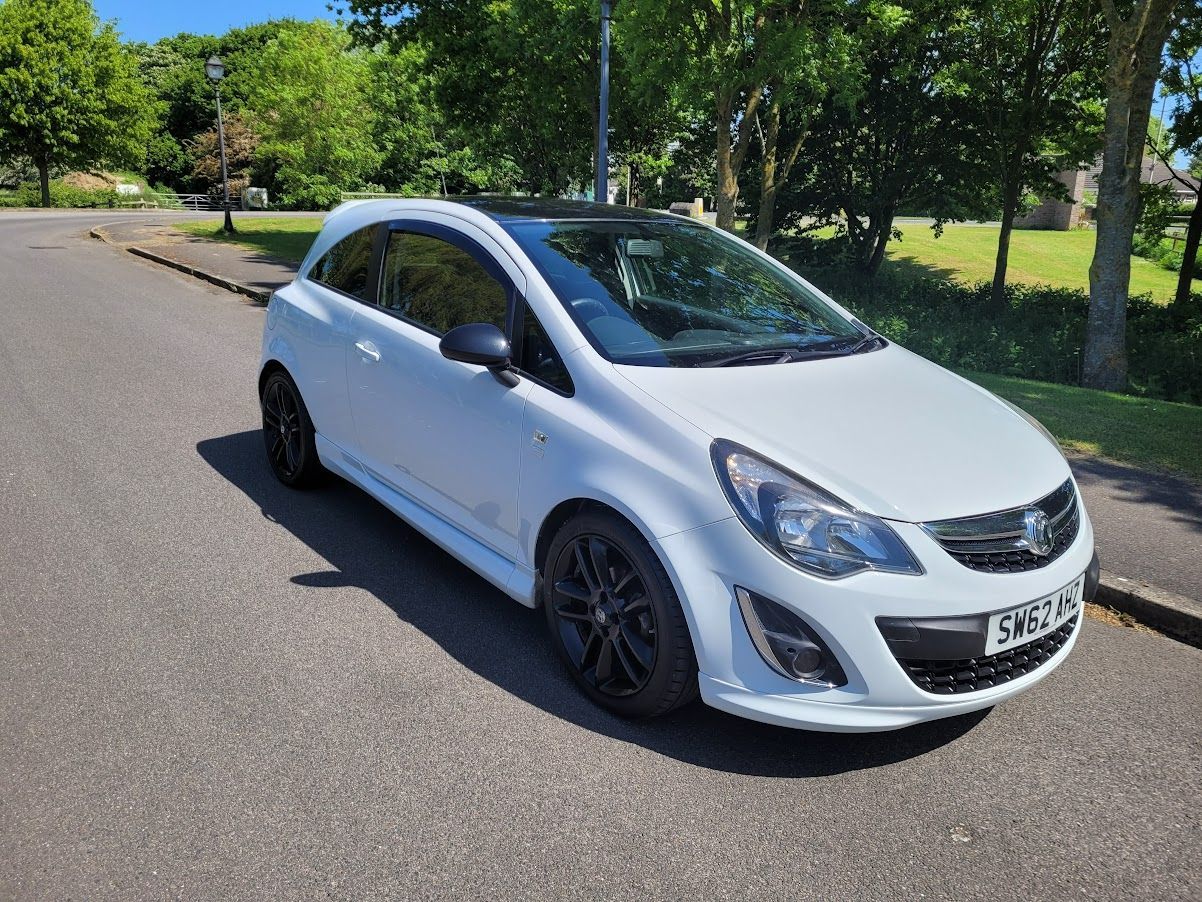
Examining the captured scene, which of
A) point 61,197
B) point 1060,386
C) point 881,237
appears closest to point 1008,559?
point 1060,386

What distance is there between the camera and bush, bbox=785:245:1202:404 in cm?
1343

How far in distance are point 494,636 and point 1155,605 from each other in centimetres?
289

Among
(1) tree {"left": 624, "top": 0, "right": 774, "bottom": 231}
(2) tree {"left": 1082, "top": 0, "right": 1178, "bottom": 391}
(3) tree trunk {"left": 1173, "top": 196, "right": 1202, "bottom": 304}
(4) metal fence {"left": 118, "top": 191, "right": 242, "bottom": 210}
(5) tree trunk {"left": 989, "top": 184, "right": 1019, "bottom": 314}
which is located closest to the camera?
(2) tree {"left": 1082, "top": 0, "right": 1178, "bottom": 391}

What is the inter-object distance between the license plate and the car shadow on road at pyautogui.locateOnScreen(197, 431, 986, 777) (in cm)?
50

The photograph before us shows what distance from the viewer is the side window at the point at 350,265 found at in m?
4.80

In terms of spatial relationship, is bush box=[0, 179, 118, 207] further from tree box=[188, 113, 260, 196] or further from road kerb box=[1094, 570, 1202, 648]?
road kerb box=[1094, 570, 1202, 648]

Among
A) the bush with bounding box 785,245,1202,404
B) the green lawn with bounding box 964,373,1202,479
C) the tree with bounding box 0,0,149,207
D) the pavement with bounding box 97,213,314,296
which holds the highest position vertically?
the tree with bounding box 0,0,149,207

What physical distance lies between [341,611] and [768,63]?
37.9 ft

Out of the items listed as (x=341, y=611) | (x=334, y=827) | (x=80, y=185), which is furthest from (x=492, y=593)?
(x=80, y=185)

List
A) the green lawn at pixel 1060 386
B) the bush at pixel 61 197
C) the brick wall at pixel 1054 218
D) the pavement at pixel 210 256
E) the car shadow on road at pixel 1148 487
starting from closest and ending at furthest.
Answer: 1. the car shadow on road at pixel 1148 487
2. the green lawn at pixel 1060 386
3. the pavement at pixel 210 256
4. the bush at pixel 61 197
5. the brick wall at pixel 1054 218

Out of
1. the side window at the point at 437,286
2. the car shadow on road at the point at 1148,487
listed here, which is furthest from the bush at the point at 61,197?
the car shadow on road at the point at 1148,487

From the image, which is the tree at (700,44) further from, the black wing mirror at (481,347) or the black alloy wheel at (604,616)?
the black alloy wheel at (604,616)

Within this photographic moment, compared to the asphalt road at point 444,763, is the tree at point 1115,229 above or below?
above

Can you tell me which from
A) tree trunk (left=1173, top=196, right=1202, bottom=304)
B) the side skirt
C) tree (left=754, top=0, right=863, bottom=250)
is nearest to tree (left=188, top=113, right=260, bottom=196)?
tree (left=754, top=0, right=863, bottom=250)
